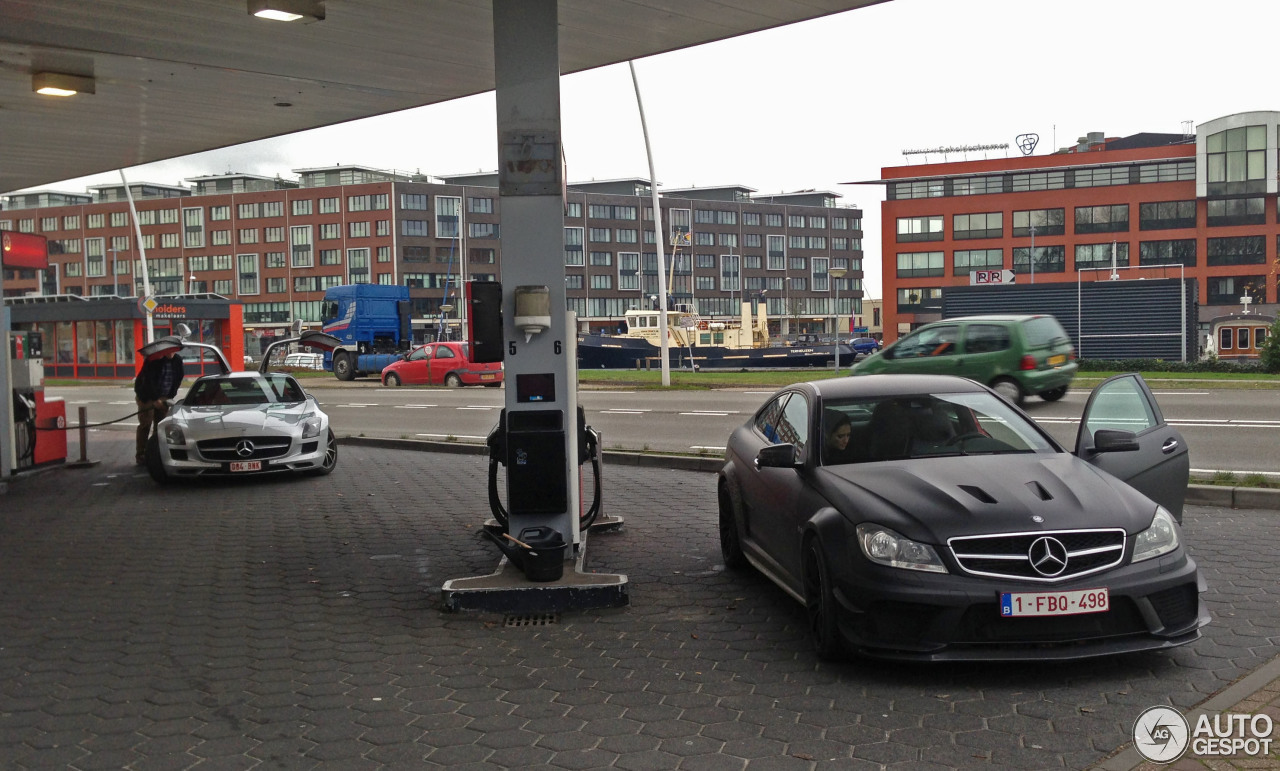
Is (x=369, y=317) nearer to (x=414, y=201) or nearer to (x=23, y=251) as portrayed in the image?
(x=23, y=251)

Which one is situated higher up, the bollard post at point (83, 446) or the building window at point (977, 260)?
the building window at point (977, 260)

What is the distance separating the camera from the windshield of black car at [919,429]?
6129mm

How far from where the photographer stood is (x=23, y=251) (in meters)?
14.2

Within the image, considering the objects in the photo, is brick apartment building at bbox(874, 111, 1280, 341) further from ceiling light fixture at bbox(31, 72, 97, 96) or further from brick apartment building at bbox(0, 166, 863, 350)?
ceiling light fixture at bbox(31, 72, 97, 96)

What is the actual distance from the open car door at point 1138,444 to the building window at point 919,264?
78.3m

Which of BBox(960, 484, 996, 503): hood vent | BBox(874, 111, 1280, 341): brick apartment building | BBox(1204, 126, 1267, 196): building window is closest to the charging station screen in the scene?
BBox(960, 484, 996, 503): hood vent

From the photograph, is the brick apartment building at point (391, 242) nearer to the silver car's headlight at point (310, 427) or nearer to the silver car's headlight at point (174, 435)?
the silver car's headlight at point (310, 427)

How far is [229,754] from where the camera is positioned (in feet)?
14.5

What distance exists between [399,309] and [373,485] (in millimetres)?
40746

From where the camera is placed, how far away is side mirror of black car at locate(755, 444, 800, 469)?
6.11 metres

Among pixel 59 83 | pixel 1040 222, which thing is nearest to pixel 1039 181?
pixel 1040 222

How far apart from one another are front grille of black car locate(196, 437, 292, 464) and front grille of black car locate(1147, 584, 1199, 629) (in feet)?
33.4

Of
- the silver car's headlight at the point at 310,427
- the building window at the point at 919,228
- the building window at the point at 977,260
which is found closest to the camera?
the silver car's headlight at the point at 310,427

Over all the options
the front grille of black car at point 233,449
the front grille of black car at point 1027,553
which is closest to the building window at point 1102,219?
the front grille of black car at point 233,449
